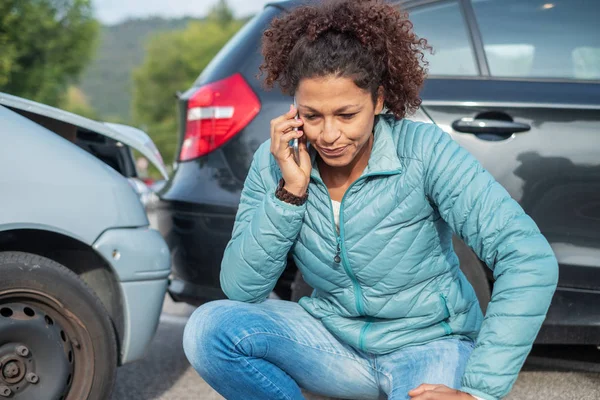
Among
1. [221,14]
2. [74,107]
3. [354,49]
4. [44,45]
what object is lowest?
[74,107]

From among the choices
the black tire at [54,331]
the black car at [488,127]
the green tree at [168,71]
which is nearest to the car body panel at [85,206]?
the black tire at [54,331]

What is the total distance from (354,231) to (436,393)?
51 cm

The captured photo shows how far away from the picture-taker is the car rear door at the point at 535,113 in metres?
2.95

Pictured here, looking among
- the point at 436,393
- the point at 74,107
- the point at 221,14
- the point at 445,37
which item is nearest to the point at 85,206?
the point at 436,393

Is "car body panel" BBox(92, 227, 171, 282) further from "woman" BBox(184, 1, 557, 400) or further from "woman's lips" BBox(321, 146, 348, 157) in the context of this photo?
"woman's lips" BBox(321, 146, 348, 157)

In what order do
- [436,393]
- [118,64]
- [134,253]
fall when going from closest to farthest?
1. [436,393]
2. [134,253]
3. [118,64]

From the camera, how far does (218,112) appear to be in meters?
3.21

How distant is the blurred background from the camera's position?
2850cm

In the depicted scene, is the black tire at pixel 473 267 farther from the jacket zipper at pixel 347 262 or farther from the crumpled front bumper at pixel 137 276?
the crumpled front bumper at pixel 137 276

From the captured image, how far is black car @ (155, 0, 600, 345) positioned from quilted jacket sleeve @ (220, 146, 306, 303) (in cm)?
72

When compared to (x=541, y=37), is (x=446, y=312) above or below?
below

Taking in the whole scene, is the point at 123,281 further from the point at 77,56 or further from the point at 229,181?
the point at 77,56

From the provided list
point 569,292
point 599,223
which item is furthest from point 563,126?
point 569,292

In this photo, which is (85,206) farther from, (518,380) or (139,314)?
(518,380)
